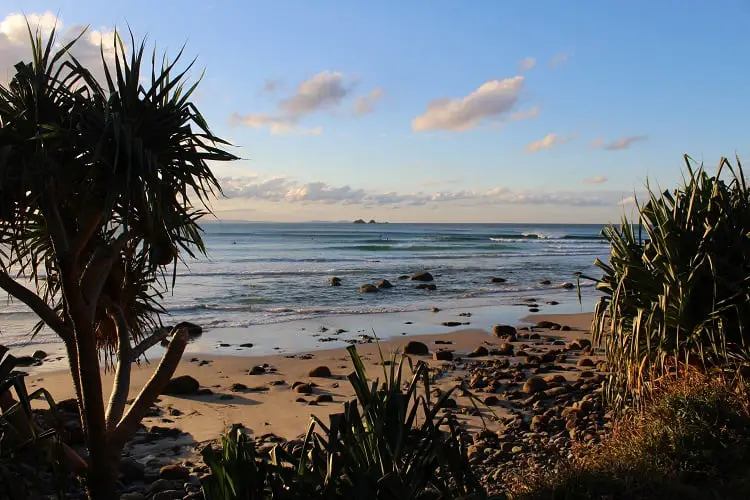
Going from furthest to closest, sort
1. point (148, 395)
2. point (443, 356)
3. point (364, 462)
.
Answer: point (443, 356)
point (148, 395)
point (364, 462)

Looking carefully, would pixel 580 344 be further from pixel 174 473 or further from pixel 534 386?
pixel 174 473

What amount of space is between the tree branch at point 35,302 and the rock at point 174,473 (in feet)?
8.75

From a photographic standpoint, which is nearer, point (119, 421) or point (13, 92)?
point (13, 92)

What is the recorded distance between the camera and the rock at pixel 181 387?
10.6 m

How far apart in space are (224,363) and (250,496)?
33.8 feet

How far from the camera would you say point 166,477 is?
22.7ft

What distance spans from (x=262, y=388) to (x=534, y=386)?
15.8 feet

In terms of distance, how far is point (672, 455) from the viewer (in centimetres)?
507

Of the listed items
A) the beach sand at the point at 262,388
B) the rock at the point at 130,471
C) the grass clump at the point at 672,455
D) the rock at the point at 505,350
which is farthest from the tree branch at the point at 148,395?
the rock at the point at 505,350

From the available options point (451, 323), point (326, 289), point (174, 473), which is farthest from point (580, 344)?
point (326, 289)

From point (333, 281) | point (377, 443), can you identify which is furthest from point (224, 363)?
point (333, 281)

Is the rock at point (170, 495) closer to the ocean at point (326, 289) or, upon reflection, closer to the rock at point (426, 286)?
the ocean at point (326, 289)

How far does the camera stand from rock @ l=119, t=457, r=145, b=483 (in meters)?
6.92

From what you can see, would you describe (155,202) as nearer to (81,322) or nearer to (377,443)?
(81,322)
